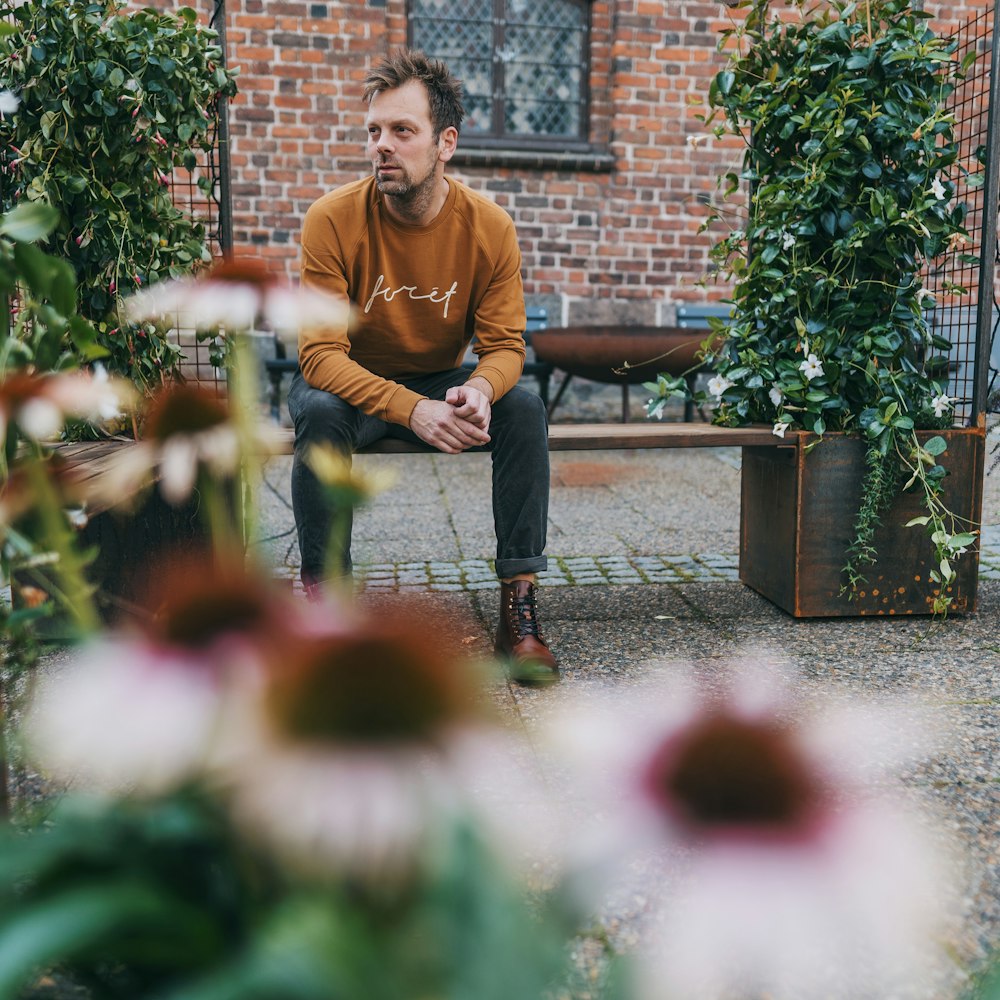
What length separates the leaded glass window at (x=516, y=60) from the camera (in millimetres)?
7645

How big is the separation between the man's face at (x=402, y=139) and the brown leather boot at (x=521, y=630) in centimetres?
108

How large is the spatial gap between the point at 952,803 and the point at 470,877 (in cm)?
159

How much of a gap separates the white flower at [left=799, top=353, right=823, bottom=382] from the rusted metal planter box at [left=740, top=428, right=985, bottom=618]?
181 millimetres

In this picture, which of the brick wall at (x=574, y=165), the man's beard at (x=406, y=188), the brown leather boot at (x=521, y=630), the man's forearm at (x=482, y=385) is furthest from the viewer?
the brick wall at (x=574, y=165)

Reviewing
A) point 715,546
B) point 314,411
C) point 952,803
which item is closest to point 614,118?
point 715,546

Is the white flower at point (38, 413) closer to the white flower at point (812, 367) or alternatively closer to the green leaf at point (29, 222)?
the green leaf at point (29, 222)

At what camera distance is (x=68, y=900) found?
52 centimetres

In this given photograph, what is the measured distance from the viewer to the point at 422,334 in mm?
2928

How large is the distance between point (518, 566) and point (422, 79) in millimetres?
1311

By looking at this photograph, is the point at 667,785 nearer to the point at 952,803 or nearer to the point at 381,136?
the point at 952,803

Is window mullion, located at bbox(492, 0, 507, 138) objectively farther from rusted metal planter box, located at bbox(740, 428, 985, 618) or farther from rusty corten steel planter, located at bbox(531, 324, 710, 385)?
rusted metal planter box, located at bbox(740, 428, 985, 618)

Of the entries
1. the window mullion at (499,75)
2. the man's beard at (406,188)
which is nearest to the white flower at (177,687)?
the man's beard at (406,188)

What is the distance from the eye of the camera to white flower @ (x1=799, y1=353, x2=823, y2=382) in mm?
2891

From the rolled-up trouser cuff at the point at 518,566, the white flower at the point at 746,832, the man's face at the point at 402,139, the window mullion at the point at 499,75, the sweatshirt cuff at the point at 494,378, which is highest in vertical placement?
the window mullion at the point at 499,75
